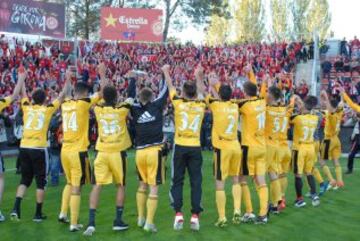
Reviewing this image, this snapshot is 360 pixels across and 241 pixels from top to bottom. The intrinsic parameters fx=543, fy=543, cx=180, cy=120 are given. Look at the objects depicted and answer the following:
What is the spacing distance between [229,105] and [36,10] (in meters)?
26.8

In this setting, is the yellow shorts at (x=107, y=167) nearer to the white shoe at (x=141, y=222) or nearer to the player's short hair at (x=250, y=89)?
the white shoe at (x=141, y=222)

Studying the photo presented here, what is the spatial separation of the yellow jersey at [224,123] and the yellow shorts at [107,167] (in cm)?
156

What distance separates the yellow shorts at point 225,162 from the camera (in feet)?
27.3

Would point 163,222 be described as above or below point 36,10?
below

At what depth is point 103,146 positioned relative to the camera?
313 inches

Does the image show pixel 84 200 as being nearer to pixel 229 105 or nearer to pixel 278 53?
pixel 229 105

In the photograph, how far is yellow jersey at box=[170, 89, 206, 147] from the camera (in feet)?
26.8

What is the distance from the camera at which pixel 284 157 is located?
9.55 m

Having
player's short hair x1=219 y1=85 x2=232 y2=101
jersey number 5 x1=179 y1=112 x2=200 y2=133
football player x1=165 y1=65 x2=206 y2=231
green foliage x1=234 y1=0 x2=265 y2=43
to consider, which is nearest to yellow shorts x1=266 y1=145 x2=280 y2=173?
player's short hair x1=219 y1=85 x2=232 y2=101

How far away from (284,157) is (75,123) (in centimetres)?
375

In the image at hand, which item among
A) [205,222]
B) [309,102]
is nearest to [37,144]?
[205,222]

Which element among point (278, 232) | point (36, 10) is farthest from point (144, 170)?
point (36, 10)

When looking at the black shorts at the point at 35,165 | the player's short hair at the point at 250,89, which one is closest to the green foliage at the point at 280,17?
the player's short hair at the point at 250,89

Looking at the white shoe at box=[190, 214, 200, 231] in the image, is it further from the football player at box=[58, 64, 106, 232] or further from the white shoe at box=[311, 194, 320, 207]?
the white shoe at box=[311, 194, 320, 207]
